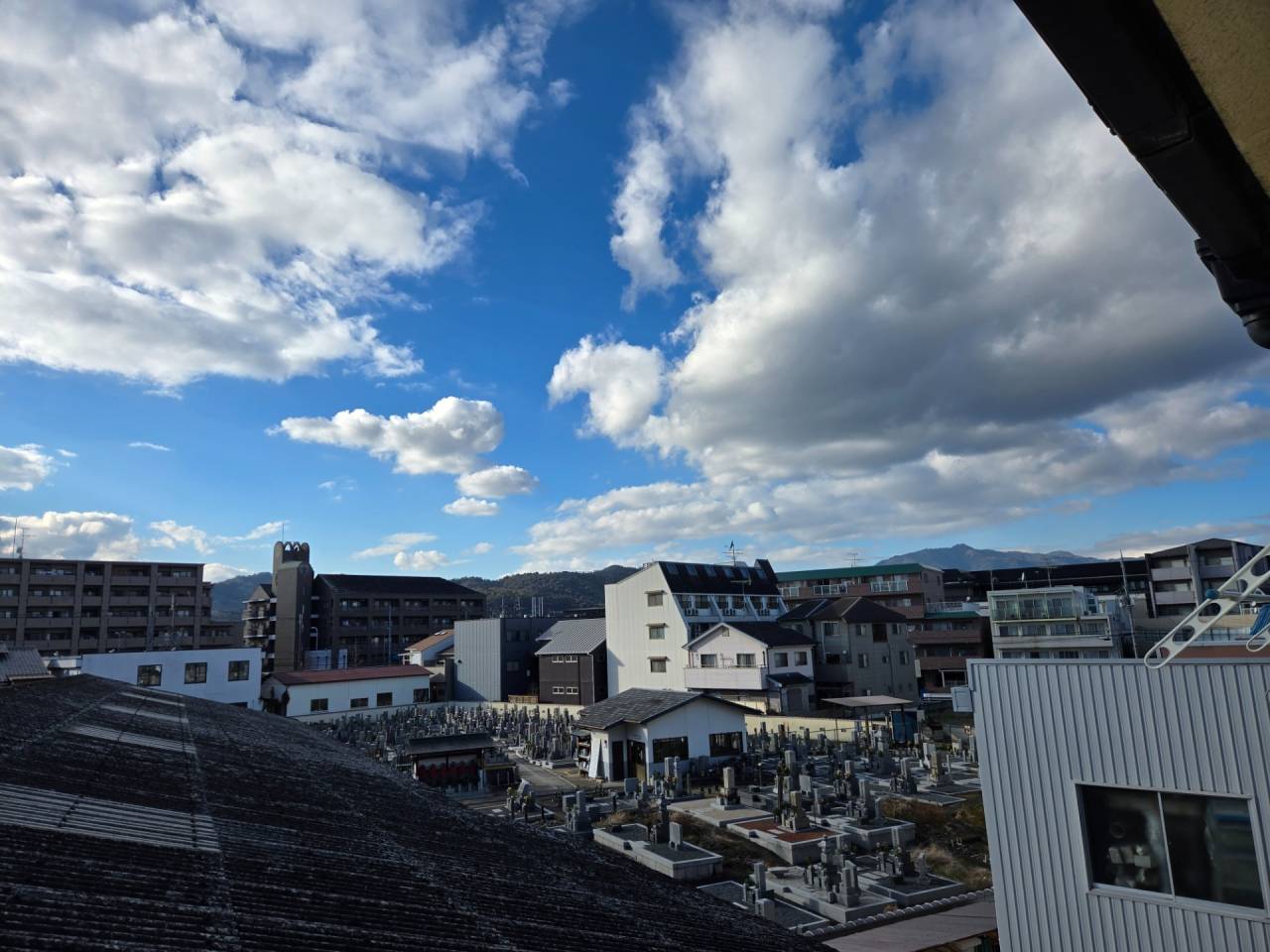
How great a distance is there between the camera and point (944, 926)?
511 inches

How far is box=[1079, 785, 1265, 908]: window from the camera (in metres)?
7.98

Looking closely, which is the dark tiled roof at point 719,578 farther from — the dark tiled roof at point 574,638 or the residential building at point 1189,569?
the residential building at point 1189,569

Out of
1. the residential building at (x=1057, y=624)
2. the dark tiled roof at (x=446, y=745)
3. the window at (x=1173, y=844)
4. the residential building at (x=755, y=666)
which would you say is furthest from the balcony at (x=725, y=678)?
the window at (x=1173, y=844)

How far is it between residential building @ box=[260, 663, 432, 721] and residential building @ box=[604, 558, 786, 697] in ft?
49.8

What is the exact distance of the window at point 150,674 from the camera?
41.1 m

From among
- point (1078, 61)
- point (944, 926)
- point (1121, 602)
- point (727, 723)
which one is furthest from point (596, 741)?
point (1121, 602)

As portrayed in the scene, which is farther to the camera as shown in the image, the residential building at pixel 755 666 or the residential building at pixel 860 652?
the residential building at pixel 860 652

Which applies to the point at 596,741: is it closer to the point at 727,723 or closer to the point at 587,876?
the point at 727,723

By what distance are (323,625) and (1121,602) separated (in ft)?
227

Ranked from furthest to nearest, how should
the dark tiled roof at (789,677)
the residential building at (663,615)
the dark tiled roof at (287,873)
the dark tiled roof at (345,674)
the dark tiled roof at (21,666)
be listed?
the dark tiled roof at (345,674) → the residential building at (663,615) → the dark tiled roof at (789,677) → the dark tiled roof at (21,666) → the dark tiled roof at (287,873)

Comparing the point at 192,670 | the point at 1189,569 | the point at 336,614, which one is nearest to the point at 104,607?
the point at 336,614

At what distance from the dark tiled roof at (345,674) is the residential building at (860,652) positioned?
2886 cm

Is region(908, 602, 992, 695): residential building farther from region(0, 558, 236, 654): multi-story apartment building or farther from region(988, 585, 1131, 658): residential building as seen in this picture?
region(0, 558, 236, 654): multi-story apartment building

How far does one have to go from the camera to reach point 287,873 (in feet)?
15.1
